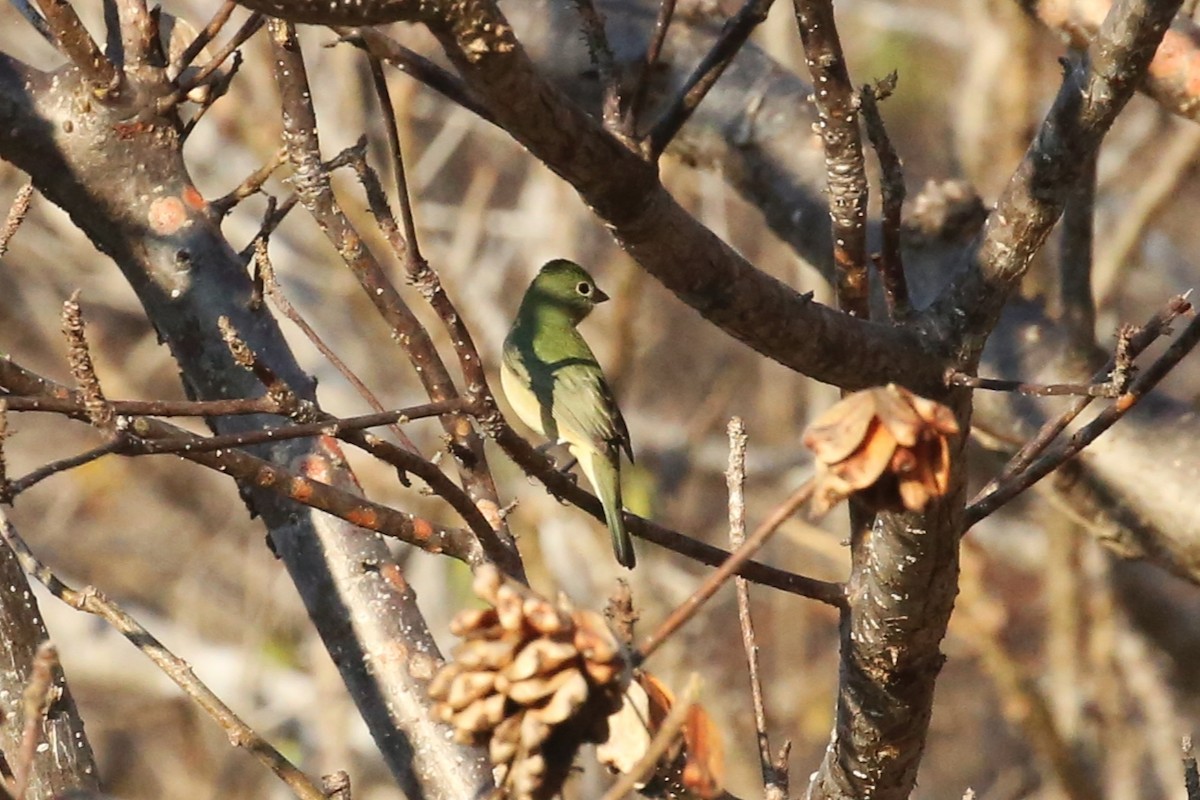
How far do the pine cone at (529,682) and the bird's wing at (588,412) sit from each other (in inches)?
107

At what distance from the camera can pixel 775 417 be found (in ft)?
27.7

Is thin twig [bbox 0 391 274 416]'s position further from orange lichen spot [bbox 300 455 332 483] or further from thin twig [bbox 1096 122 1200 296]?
thin twig [bbox 1096 122 1200 296]

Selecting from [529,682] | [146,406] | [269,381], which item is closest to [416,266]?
[269,381]

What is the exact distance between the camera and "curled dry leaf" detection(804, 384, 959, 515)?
1184 millimetres

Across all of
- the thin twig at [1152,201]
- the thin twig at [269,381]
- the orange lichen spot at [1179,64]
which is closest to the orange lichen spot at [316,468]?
the thin twig at [269,381]

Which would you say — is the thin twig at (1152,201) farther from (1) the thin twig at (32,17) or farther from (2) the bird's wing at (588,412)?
(1) the thin twig at (32,17)

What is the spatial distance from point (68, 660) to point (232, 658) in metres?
0.69

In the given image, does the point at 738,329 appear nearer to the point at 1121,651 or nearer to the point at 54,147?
A: the point at 54,147

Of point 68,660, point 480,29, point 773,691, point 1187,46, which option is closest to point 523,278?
point 773,691

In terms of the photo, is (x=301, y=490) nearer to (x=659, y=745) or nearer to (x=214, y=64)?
(x=659, y=745)

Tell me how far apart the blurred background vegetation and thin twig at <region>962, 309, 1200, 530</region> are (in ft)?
7.36

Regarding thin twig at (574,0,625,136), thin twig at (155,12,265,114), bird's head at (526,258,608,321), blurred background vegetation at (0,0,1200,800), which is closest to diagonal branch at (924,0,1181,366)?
thin twig at (574,0,625,136)

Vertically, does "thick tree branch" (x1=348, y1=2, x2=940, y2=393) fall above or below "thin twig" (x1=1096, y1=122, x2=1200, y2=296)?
below

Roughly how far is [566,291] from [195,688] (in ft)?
9.59
